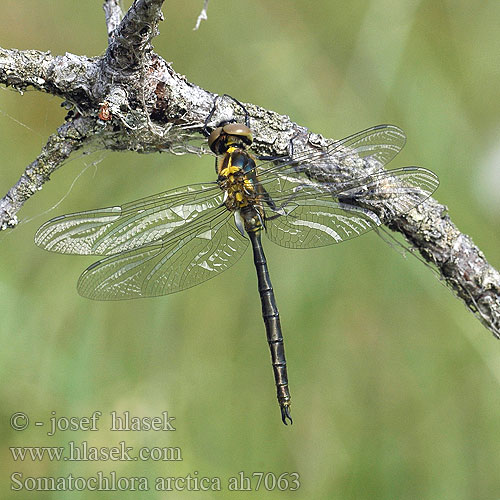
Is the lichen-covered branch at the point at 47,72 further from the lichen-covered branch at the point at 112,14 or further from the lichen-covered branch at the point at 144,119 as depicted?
the lichen-covered branch at the point at 112,14

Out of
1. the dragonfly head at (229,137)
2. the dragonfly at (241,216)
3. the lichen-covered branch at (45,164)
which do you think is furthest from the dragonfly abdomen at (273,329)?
the lichen-covered branch at (45,164)

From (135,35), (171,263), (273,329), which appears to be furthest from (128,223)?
(135,35)

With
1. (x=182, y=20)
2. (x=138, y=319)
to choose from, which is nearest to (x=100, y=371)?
(x=138, y=319)

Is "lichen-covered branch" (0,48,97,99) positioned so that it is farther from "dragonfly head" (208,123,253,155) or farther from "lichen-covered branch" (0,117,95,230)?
"dragonfly head" (208,123,253,155)

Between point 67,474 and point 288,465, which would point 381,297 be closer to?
point 288,465

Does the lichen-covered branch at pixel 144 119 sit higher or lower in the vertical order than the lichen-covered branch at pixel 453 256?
higher

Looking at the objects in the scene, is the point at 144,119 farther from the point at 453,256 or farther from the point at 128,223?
the point at 453,256
